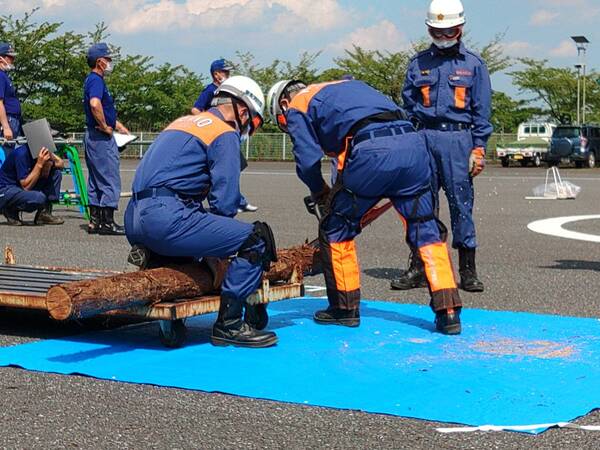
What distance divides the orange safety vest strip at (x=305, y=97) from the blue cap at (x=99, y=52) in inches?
260

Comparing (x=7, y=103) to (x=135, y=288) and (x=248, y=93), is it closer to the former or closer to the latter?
(x=248, y=93)

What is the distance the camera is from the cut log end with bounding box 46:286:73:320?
576cm

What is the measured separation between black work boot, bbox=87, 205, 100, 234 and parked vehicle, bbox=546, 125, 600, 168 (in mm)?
31648

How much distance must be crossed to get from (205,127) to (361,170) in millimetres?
986

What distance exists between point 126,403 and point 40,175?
965cm

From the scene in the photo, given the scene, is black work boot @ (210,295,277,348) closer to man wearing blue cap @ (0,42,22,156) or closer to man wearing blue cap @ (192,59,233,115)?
man wearing blue cap @ (192,59,233,115)

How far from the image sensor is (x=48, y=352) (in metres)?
6.36

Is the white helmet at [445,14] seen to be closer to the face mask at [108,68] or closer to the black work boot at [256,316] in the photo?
the black work boot at [256,316]

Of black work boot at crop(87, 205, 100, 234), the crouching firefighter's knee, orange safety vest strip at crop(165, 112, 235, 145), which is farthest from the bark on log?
black work boot at crop(87, 205, 100, 234)

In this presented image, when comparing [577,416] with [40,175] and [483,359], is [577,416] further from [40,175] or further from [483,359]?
[40,175]

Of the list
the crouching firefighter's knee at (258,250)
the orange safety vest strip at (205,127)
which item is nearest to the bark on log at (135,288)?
the crouching firefighter's knee at (258,250)

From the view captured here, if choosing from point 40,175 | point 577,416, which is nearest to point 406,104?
point 577,416

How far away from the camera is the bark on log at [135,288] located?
5.79m

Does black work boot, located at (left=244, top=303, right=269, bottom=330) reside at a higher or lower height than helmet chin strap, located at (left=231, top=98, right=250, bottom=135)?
lower
